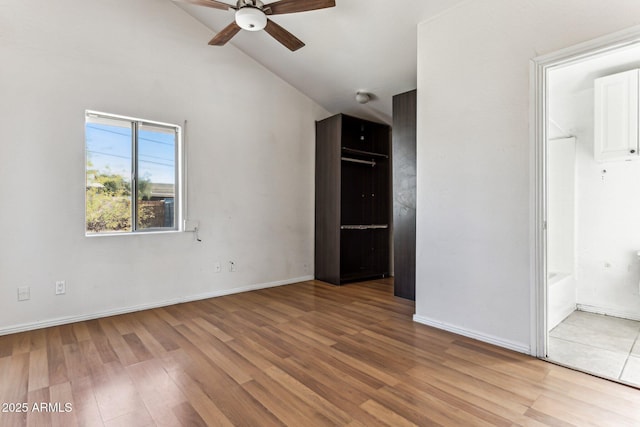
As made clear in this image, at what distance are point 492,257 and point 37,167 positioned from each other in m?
4.01

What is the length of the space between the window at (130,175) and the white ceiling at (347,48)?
142 cm

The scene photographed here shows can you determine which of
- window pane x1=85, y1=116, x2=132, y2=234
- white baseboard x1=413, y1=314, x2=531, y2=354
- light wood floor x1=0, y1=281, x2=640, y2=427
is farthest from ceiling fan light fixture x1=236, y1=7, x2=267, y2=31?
white baseboard x1=413, y1=314, x2=531, y2=354

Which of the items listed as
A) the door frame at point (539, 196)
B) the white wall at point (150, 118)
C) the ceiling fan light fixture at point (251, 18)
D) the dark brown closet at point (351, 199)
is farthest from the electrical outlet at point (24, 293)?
the door frame at point (539, 196)

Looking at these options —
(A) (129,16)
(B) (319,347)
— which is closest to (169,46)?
(A) (129,16)

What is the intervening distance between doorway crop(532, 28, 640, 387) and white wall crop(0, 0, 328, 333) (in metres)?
3.15

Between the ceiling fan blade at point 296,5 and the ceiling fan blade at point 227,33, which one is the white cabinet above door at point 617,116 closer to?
the ceiling fan blade at point 296,5

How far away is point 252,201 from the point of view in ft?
14.3

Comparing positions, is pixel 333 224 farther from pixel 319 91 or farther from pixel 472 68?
pixel 472 68

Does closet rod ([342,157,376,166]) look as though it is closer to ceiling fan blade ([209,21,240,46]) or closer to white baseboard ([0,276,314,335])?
white baseboard ([0,276,314,335])

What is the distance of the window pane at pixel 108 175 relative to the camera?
327 centimetres

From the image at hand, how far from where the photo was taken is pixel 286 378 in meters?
2.01

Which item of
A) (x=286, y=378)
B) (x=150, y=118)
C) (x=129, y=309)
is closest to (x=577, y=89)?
(x=286, y=378)

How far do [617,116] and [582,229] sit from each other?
120 centimetres

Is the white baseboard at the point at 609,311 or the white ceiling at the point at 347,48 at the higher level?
the white ceiling at the point at 347,48
